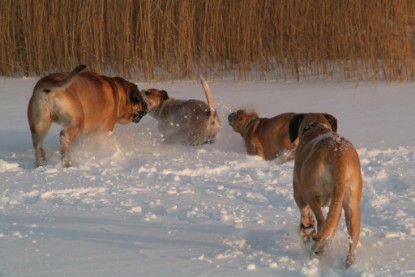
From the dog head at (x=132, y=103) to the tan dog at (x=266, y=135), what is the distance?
41.6 inches

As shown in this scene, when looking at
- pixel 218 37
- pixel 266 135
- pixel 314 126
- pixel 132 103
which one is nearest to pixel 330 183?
pixel 314 126

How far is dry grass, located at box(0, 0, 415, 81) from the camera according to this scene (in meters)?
10.4

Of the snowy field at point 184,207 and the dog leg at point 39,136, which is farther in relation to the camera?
the dog leg at point 39,136

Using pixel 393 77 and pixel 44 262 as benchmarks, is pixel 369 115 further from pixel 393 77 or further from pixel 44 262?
pixel 44 262

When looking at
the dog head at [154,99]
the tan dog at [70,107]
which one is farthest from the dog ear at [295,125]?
the dog head at [154,99]

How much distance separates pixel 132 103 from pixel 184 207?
3144 millimetres

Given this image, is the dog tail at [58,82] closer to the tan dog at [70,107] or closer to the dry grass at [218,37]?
the tan dog at [70,107]

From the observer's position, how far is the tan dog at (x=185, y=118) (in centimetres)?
811

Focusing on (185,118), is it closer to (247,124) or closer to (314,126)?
(247,124)

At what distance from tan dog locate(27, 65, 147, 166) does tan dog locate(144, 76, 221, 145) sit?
776 millimetres

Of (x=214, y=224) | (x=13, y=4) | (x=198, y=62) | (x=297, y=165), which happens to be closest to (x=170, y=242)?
(x=214, y=224)

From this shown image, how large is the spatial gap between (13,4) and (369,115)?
5.85m

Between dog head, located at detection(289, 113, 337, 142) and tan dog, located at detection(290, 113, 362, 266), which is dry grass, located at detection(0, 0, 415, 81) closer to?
dog head, located at detection(289, 113, 337, 142)

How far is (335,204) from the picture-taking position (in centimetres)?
393
